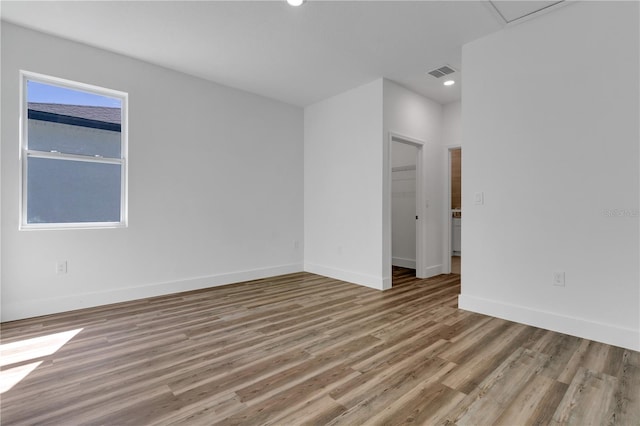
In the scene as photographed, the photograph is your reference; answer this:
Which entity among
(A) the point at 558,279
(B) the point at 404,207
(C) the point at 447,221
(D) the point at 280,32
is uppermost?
(D) the point at 280,32

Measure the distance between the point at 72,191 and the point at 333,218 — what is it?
132 inches

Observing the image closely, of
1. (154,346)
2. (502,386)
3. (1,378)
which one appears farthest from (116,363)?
(502,386)

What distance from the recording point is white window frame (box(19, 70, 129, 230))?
→ 3.12 meters

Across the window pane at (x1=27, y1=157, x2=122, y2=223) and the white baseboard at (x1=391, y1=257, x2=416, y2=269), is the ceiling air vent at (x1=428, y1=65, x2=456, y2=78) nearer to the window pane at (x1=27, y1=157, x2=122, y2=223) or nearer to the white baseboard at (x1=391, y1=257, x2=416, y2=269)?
the white baseboard at (x1=391, y1=257, x2=416, y2=269)

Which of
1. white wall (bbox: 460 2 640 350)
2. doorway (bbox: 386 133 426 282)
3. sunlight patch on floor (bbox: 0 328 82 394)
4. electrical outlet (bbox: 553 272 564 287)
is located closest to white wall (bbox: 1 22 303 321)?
sunlight patch on floor (bbox: 0 328 82 394)

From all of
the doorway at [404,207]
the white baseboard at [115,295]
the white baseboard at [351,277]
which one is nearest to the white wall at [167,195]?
the white baseboard at [115,295]

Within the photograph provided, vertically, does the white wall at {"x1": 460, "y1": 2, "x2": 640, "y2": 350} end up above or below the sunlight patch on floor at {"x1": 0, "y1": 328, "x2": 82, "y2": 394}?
above

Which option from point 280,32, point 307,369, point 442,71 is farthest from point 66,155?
point 442,71

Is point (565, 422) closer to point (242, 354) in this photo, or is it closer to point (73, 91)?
A: point (242, 354)

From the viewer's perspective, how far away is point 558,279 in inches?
109

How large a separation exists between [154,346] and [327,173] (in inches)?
135

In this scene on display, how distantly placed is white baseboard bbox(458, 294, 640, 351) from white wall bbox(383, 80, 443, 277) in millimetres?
1286

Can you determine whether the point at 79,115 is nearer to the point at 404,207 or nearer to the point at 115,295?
the point at 115,295

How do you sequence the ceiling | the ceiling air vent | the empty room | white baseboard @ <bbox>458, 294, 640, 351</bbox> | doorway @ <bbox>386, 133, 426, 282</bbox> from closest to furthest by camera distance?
the empty room → white baseboard @ <bbox>458, 294, 640, 351</bbox> → the ceiling → the ceiling air vent → doorway @ <bbox>386, 133, 426, 282</bbox>
